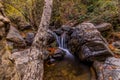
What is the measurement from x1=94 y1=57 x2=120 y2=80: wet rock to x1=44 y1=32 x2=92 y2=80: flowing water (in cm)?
40

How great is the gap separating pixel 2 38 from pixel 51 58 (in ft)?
15.7

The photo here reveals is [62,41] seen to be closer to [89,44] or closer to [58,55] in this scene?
[58,55]

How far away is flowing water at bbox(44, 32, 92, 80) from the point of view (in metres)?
5.61

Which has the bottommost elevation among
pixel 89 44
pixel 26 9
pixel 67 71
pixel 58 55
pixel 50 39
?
pixel 67 71

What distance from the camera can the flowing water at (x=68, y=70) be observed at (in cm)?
561

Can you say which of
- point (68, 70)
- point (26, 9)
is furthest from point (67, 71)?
point (26, 9)

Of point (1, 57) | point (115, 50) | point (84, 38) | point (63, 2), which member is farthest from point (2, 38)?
point (63, 2)

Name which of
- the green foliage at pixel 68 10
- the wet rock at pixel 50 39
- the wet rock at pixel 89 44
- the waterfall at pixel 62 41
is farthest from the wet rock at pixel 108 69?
the green foliage at pixel 68 10

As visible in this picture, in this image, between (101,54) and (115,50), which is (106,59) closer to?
(101,54)

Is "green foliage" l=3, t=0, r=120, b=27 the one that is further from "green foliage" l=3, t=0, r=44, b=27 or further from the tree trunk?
the tree trunk

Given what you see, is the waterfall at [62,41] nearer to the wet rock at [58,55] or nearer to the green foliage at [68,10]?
the wet rock at [58,55]

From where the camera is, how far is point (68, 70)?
6133mm

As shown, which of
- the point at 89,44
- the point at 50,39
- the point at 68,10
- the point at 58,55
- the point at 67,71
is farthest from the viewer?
the point at 68,10

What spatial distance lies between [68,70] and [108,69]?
1.46 metres
